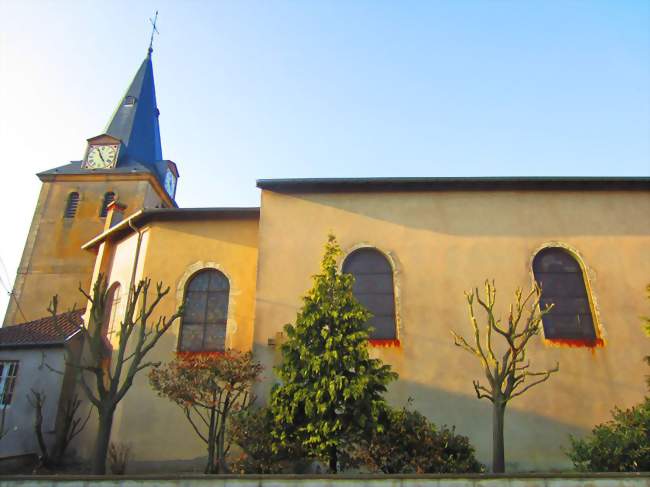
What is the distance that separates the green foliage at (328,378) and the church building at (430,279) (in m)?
2.03

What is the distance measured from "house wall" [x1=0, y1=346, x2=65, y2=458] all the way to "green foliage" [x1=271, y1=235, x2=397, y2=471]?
22.9 ft

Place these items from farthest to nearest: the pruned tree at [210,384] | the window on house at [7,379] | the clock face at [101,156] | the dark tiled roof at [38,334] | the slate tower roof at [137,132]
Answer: the clock face at [101,156]
the slate tower roof at [137,132]
the dark tiled roof at [38,334]
the window on house at [7,379]
the pruned tree at [210,384]

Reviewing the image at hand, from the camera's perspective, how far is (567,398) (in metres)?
9.20

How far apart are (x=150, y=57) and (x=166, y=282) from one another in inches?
877

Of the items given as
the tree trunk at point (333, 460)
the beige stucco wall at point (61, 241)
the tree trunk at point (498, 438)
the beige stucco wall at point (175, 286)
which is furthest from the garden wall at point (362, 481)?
the beige stucco wall at point (61, 241)

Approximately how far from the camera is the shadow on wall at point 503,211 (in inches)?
418

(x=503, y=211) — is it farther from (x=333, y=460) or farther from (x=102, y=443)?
(x=102, y=443)

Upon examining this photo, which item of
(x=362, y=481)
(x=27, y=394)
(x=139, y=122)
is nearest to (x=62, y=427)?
(x=27, y=394)

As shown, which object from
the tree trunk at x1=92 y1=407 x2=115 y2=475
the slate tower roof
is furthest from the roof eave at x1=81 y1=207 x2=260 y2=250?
the slate tower roof

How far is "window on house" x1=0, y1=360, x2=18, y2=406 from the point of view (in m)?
11.5

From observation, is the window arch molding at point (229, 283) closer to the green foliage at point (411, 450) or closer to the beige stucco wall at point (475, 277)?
the beige stucco wall at point (475, 277)

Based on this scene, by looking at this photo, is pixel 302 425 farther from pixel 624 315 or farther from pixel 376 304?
pixel 624 315

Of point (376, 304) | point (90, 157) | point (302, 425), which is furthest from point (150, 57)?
point (302, 425)

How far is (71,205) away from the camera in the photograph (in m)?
20.3
